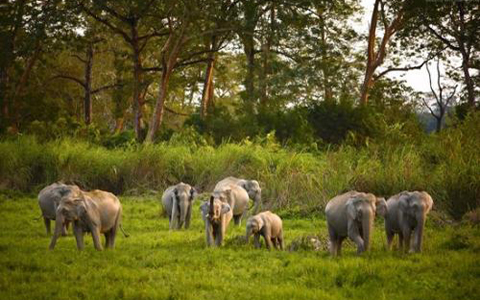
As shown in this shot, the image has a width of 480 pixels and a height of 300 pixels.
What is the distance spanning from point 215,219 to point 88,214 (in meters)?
2.32

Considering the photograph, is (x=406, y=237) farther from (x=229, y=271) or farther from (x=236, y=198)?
(x=236, y=198)

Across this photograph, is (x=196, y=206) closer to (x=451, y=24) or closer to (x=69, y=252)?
(x=69, y=252)

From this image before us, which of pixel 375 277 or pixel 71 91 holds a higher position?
pixel 71 91

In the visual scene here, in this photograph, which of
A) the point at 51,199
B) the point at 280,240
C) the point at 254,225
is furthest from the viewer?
the point at 51,199

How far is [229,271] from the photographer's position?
9711mm

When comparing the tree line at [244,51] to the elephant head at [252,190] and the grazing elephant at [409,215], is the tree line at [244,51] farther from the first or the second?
the grazing elephant at [409,215]

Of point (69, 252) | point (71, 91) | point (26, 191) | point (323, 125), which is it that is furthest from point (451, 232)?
point (71, 91)

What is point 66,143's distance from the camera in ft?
80.6

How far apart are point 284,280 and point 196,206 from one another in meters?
10.3

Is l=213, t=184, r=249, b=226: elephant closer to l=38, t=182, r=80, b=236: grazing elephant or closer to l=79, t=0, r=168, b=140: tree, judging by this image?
l=38, t=182, r=80, b=236: grazing elephant

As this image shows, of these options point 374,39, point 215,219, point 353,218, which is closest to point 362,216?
point 353,218

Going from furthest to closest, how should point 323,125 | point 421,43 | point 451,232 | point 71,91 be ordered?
1. point 71,91
2. point 421,43
3. point 323,125
4. point 451,232

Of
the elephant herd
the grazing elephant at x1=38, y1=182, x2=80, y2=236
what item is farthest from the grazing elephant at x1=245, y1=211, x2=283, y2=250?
the grazing elephant at x1=38, y1=182, x2=80, y2=236

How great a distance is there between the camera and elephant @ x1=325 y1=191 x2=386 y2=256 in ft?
34.6
